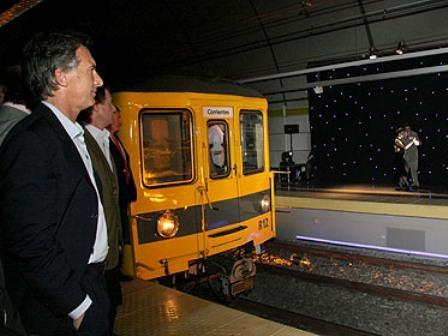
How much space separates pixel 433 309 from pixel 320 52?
34.0 feet

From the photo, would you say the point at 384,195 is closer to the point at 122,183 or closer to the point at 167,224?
the point at 167,224

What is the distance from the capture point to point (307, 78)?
14.9 metres

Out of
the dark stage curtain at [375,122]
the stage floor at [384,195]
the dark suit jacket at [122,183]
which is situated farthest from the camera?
the dark stage curtain at [375,122]

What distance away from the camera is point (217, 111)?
4.96 m

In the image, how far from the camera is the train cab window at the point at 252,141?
5.49 m

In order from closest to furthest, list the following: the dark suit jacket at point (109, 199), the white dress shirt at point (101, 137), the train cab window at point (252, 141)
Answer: the dark suit jacket at point (109, 199), the white dress shirt at point (101, 137), the train cab window at point (252, 141)

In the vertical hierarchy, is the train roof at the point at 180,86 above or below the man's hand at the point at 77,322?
above

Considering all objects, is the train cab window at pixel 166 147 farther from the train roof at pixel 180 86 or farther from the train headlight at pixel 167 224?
the train headlight at pixel 167 224

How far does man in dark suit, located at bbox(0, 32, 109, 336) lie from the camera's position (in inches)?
59.6

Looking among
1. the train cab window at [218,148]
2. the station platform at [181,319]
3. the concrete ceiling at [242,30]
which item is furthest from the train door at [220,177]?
the concrete ceiling at [242,30]

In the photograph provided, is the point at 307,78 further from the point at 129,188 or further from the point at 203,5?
the point at 129,188

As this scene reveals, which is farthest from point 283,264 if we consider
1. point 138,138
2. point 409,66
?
point 409,66

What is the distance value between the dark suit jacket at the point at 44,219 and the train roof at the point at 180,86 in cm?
270

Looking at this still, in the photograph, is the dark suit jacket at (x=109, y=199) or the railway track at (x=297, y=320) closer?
the dark suit jacket at (x=109, y=199)
